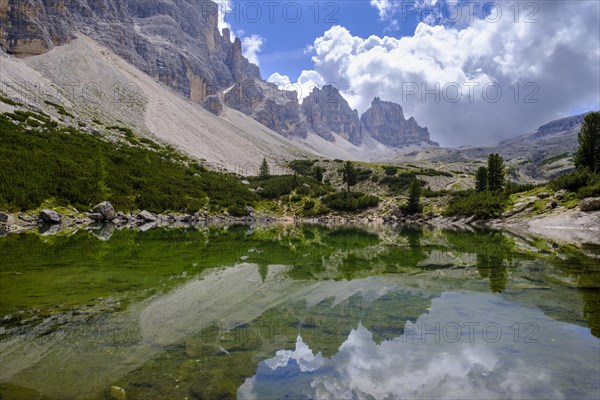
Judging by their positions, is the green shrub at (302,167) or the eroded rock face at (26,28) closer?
the eroded rock face at (26,28)

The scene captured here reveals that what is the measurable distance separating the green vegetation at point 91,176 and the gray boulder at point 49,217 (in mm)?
2314

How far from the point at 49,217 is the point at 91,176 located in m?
15.9

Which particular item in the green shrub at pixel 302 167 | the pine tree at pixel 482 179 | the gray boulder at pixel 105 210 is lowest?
the gray boulder at pixel 105 210

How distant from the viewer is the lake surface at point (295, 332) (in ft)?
20.5

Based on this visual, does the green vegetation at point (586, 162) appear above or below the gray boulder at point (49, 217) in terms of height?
above

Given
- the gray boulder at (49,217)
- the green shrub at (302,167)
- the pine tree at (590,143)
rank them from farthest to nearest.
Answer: the green shrub at (302,167)
the pine tree at (590,143)
the gray boulder at (49,217)

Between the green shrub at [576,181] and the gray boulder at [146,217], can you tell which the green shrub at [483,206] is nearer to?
the green shrub at [576,181]

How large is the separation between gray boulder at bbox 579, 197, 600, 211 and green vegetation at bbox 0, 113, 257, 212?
54436mm

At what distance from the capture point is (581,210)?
43.7m

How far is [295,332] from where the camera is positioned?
29.5ft

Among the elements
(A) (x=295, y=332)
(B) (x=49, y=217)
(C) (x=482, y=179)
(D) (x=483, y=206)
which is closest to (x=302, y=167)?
(C) (x=482, y=179)

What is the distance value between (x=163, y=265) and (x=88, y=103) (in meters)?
110

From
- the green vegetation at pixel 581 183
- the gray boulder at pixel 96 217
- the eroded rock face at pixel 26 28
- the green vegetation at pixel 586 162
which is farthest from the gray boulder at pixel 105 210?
the eroded rock face at pixel 26 28

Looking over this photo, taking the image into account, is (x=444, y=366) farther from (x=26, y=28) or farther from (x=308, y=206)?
(x=26, y=28)
